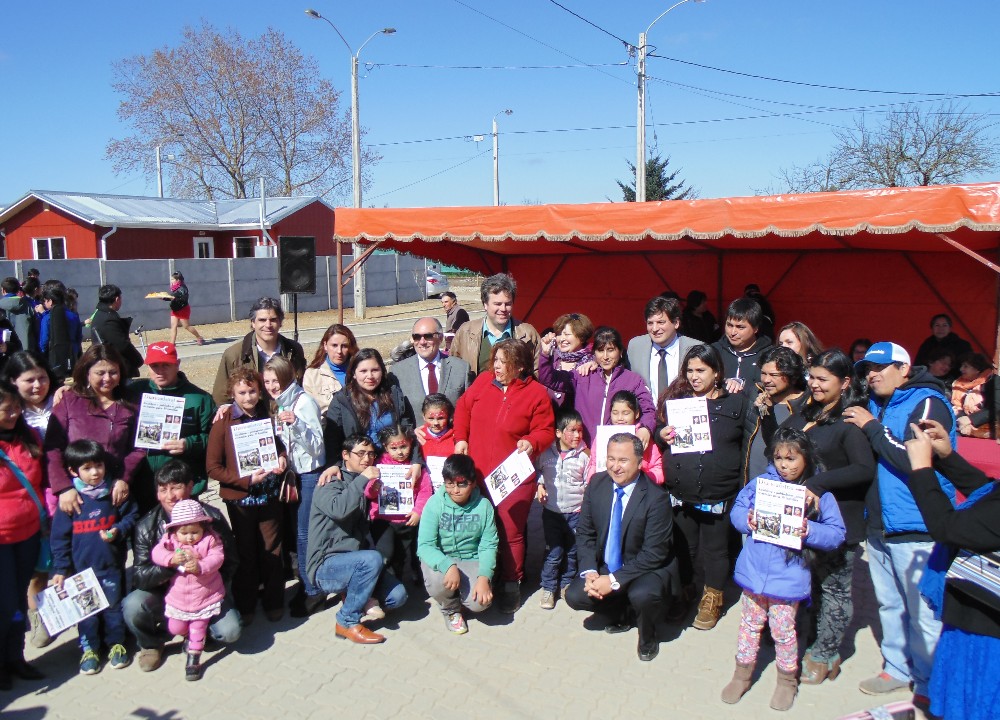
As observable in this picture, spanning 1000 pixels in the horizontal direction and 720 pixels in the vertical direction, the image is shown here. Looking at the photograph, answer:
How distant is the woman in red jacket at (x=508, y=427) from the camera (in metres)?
4.71

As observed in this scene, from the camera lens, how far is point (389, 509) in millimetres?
4809

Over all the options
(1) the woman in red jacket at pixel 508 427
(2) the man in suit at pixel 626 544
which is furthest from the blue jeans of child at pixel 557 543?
(2) the man in suit at pixel 626 544

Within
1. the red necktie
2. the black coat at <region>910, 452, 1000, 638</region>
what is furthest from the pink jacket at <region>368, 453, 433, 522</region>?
the black coat at <region>910, 452, 1000, 638</region>

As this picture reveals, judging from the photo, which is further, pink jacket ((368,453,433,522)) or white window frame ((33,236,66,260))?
white window frame ((33,236,66,260))

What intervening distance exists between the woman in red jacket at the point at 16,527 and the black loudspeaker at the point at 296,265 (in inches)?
220

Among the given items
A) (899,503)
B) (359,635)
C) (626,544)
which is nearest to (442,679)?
(359,635)

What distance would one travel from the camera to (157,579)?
164 inches

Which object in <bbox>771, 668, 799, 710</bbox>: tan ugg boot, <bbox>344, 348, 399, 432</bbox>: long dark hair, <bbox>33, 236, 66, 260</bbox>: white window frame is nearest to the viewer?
<bbox>771, 668, 799, 710</bbox>: tan ugg boot

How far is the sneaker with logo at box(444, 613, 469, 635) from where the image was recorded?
460 centimetres

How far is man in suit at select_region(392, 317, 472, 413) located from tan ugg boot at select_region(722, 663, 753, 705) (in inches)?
95.1

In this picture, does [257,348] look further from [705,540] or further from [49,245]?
[49,245]

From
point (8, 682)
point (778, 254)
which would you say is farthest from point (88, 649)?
point (778, 254)

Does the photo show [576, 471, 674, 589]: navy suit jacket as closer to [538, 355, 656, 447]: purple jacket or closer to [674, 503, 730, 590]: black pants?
[674, 503, 730, 590]: black pants

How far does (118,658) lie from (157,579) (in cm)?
52
